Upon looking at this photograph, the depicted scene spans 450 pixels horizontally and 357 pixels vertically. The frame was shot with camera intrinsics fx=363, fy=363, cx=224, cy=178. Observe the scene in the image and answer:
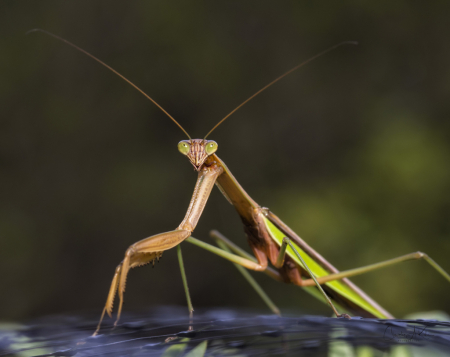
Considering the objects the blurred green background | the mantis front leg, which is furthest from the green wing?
the blurred green background

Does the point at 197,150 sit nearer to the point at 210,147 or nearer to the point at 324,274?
the point at 210,147

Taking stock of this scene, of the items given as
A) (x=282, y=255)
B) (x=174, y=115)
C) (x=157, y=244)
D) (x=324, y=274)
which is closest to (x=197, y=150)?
(x=157, y=244)

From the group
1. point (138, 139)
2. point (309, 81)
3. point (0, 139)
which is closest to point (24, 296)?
point (0, 139)

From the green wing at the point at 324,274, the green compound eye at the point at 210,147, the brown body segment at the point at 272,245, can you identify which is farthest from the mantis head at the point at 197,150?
the green wing at the point at 324,274

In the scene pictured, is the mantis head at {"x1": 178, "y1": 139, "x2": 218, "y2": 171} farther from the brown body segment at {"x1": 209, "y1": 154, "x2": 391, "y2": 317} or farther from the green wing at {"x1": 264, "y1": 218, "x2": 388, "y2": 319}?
the green wing at {"x1": 264, "y1": 218, "x2": 388, "y2": 319}

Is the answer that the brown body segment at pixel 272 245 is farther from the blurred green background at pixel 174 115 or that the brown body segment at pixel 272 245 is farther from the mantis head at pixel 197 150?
the blurred green background at pixel 174 115

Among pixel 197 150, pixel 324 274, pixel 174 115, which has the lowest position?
pixel 324 274
